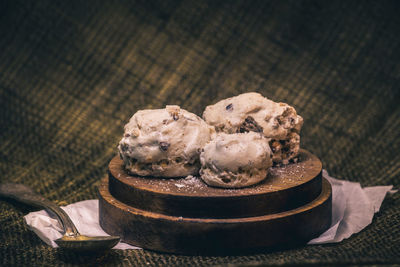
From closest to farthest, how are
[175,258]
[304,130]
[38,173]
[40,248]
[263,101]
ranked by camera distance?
[175,258]
[40,248]
[263,101]
[38,173]
[304,130]

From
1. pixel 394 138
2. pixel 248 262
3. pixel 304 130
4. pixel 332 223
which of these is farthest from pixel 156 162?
pixel 394 138

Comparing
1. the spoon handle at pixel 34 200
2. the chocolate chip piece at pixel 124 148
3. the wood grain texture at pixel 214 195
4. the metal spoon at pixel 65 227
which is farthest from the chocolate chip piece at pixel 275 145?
the spoon handle at pixel 34 200

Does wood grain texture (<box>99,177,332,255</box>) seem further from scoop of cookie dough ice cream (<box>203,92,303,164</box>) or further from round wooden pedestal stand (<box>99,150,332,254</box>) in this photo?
scoop of cookie dough ice cream (<box>203,92,303,164</box>)

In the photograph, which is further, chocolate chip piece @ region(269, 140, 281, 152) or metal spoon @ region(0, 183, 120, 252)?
Result: chocolate chip piece @ region(269, 140, 281, 152)

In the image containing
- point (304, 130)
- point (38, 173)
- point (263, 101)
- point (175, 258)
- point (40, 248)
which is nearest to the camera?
point (175, 258)

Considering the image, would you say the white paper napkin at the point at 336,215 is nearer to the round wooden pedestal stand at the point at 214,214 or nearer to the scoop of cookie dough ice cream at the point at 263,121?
the round wooden pedestal stand at the point at 214,214

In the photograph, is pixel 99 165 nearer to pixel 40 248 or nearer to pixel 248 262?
A: pixel 40 248

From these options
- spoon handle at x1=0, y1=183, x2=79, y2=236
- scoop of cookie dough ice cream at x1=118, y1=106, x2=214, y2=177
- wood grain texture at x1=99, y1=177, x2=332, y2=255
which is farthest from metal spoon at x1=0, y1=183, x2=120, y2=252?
scoop of cookie dough ice cream at x1=118, y1=106, x2=214, y2=177
